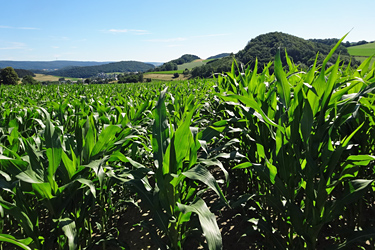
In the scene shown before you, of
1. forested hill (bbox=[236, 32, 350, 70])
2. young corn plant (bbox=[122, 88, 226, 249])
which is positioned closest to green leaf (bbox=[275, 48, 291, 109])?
young corn plant (bbox=[122, 88, 226, 249])

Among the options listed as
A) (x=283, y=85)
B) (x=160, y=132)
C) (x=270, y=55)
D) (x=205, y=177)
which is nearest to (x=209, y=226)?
(x=205, y=177)

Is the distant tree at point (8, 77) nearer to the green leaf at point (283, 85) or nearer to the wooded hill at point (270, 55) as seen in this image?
the wooded hill at point (270, 55)

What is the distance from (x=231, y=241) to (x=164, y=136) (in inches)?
61.5

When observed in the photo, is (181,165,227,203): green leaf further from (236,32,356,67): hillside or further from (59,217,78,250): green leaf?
(236,32,356,67): hillside

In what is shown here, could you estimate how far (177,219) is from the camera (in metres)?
1.67

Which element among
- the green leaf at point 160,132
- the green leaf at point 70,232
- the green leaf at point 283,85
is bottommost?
the green leaf at point 70,232

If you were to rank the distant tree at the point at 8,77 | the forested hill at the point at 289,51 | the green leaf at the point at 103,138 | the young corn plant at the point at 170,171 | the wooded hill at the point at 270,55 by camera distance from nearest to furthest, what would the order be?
the young corn plant at the point at 170,171 < the green leaf at the point at 103,138 < the wooded hill at the point at 270,55 < the forested hill at the point at 289,51 < the distant tree at the point at 8,77

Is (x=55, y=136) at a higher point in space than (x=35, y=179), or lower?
higher

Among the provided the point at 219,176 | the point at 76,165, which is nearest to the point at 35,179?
the point at 76,165

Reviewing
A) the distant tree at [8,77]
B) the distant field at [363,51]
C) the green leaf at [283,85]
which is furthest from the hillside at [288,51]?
the distant tree at [8,77]

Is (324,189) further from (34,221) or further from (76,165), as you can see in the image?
(34,221)

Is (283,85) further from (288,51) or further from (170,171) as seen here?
(288,51)

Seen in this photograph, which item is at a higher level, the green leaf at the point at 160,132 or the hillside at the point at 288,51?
the hillside at the point at 288,51

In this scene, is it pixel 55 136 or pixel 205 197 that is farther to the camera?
pixel 205 197
